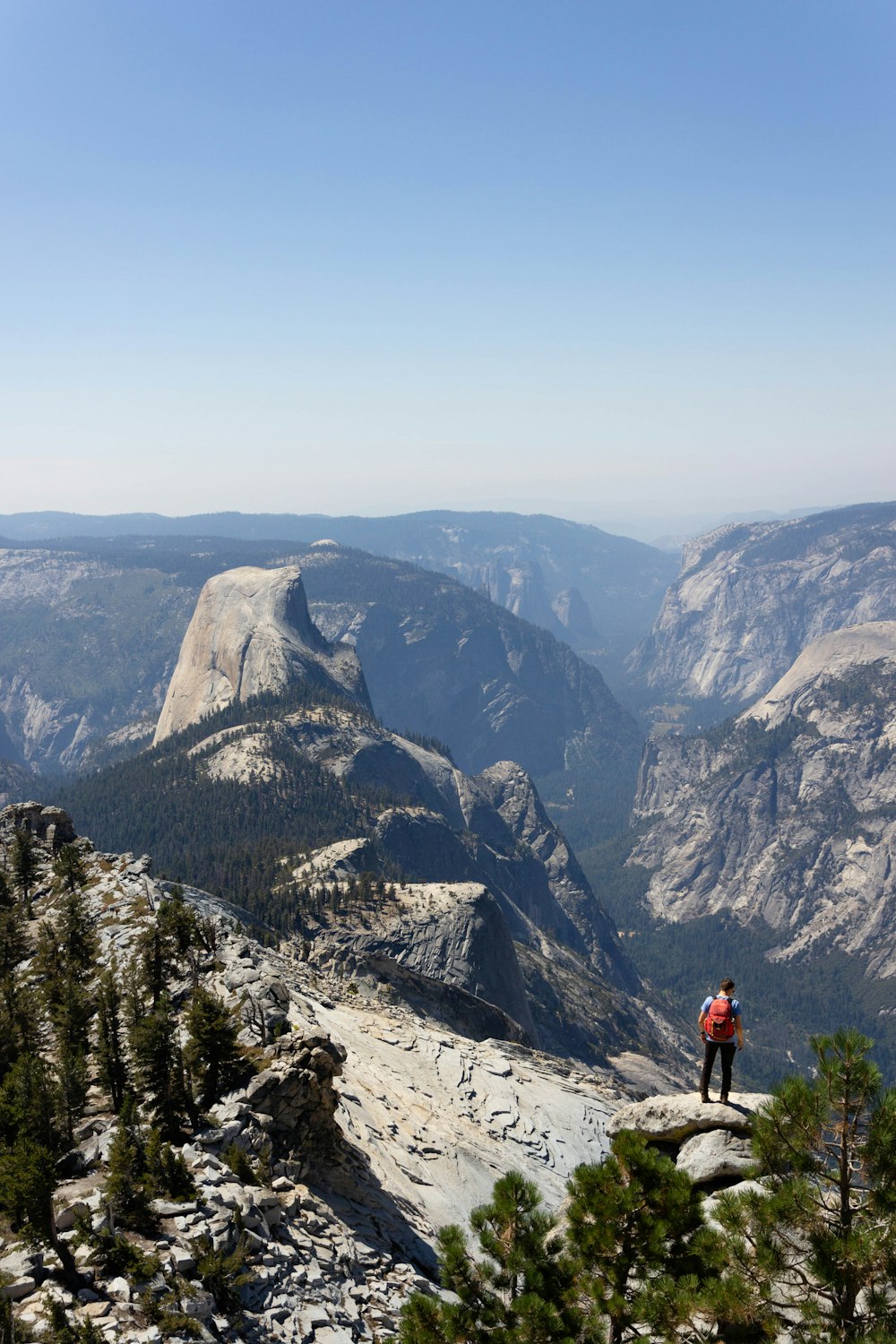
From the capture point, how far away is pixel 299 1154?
3269 centimetres

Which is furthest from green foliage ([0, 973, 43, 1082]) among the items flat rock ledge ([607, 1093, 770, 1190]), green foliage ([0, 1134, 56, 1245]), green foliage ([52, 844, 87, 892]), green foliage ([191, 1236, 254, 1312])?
flat rock ledge ([607, 1093, 770, 1190])

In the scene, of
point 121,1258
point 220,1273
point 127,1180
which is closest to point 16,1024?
point 127,1180

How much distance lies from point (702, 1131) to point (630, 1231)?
16.4 ft

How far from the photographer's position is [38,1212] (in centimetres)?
2280

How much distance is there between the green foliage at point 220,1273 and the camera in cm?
2339

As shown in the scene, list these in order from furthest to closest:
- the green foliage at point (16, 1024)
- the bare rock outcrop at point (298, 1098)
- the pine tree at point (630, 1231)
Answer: the green foliage at point (16, 1024)
the bare rock outcrop at point (298, 1098)
the pine tree at point (630, 1231)

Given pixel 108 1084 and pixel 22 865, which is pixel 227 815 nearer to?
pixel 22 865

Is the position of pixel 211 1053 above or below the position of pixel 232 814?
above

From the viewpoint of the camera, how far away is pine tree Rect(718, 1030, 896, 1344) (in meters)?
15.7

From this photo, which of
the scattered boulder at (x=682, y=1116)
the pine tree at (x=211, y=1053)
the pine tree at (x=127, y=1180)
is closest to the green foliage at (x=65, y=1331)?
the pine tree at (x=127, y=1180)

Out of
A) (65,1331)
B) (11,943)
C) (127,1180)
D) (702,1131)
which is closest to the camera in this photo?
(65,1331)

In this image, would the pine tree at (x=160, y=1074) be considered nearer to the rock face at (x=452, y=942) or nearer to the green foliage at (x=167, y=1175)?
the green foliage at (x=167, y=1175)

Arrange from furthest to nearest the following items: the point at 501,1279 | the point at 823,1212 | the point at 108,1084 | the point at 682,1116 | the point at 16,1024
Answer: the point at 16,1024, the point at 108,1084, the point at 682,1116, the point at 501,1279, the point at 823,1212

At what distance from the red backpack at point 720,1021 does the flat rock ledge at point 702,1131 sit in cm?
168
